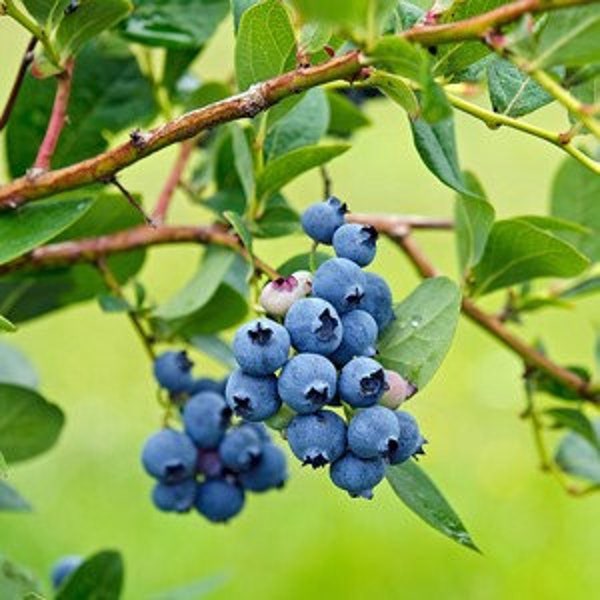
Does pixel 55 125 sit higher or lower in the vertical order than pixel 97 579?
higher

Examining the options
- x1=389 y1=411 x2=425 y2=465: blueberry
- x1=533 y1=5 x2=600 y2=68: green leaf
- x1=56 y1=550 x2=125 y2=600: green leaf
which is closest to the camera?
x1=533 y1=5 x2=600 y2=68: green leaf

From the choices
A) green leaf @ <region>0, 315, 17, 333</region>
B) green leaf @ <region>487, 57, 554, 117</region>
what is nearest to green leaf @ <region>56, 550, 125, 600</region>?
green leaf @ <region>0, 315, 17, 333</region>

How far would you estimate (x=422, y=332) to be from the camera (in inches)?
35.8

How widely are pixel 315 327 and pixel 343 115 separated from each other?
64 cm

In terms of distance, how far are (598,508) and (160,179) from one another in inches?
99.9

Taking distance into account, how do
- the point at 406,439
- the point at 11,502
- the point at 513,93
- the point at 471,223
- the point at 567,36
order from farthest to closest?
1. the point at 11,502
2. the point at 471,223
3. the point at 513,93
4. the point at 406,439
5. the point at 567,36

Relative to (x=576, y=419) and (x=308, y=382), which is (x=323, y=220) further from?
(x=576, y=419)

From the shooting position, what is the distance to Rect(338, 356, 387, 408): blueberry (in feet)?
2.71

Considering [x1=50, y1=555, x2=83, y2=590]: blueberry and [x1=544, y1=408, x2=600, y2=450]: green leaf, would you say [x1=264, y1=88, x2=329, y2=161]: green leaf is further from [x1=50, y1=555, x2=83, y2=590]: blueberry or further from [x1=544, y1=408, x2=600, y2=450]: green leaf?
[x1=50, y1=555, x2=83, y2=590]: blueberry

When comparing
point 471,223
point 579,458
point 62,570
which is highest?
point 471,223

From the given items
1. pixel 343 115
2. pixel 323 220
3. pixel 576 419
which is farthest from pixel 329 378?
pixel 343 115

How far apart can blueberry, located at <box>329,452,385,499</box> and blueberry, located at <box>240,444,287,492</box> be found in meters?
0.37

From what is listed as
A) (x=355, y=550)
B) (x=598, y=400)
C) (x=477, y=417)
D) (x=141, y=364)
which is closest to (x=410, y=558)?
(x=355, y=550)

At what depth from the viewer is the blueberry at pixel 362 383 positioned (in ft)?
2.71
